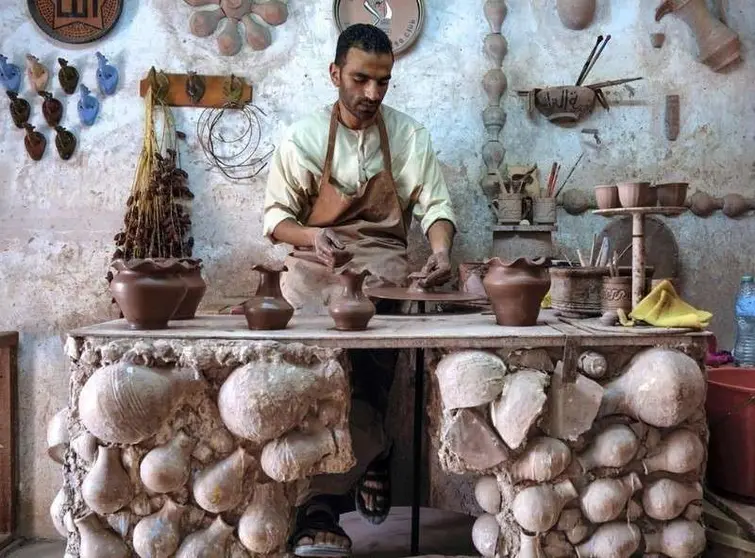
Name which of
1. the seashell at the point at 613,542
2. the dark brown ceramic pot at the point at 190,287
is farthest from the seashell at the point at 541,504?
the dark brown ceramic pot at the point at 190,287

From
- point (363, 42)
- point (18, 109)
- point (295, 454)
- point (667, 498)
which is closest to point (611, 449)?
point (667, 498)

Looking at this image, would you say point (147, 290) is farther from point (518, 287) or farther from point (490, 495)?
point (490, 495)

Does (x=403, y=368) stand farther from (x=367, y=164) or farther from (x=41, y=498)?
(x=41, y=498)

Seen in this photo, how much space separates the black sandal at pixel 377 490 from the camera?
285 cm

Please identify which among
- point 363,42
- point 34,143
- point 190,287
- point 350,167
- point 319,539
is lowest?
point 319,539

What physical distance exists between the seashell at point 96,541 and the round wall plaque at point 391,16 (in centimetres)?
295

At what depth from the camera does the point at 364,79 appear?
308 cm

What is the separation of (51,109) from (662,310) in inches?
139

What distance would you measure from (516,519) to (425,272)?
105cm

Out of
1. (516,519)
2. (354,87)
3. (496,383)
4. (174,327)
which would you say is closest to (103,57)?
(354,87)

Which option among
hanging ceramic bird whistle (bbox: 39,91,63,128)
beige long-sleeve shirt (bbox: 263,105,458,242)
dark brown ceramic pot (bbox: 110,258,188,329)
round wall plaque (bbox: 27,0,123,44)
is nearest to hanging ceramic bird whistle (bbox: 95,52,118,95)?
round wall plaque (bbox: 27,0,123,44)

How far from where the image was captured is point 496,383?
2088 millimetres

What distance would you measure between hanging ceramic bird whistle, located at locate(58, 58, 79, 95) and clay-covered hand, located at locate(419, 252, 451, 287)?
99.6 inches

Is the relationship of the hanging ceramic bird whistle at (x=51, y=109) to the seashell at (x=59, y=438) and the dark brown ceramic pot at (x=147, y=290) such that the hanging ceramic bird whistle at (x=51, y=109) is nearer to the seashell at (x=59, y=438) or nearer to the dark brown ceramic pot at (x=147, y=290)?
the dark brown ceramic pot at (x=147, y=290)
